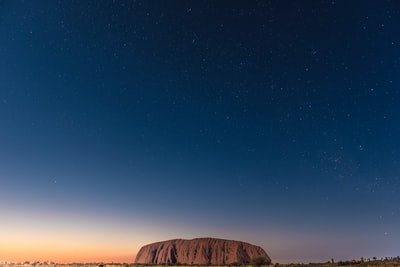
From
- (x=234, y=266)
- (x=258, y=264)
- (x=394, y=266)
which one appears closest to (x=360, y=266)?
(x=394, y=266)

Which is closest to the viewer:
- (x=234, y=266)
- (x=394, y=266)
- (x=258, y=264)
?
(x=394, y=266)

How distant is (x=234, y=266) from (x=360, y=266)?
4931 cm

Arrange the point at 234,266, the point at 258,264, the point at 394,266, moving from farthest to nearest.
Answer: the point at 234,266
the point at 258,264
the point at 394,266

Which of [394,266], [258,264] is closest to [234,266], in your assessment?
[258,264]

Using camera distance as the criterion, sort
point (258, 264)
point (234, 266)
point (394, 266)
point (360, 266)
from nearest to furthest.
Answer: point (394, 266)
point (360, 266)
point (258, 264)
point (234, 266)

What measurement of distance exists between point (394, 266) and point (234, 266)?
57901mm

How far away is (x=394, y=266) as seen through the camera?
199 feet

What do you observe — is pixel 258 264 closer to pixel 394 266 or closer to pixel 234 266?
pixel 234 266

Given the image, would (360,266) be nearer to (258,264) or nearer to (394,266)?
(394,266)

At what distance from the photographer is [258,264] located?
326ft

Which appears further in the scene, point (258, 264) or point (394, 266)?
point (258, 264)

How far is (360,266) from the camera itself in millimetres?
68562

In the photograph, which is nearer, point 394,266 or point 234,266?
point 394,266

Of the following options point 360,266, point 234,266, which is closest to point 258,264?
point 234,266
